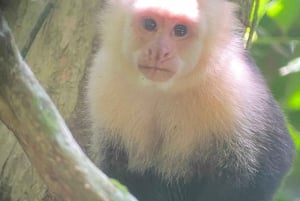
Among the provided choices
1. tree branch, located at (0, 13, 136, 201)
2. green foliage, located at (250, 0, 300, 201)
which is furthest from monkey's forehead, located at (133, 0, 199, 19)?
tree branch, located at (0, 13, 136, 201)

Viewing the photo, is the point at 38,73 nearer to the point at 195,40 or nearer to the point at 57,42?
Result: the point at 57,42

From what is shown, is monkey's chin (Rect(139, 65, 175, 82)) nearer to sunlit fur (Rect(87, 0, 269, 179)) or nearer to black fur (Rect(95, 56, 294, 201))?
sunlit fur (Rect(87, 0, 269, 179))

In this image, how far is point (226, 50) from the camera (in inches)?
96.2

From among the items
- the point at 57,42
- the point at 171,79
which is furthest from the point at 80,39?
the point at 171,79

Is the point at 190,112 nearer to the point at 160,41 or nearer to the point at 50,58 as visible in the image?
the point at 160,41

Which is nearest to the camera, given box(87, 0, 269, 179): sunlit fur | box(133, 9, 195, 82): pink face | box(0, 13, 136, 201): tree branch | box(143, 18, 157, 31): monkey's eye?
box(0, 13, 136, 201): tree branch

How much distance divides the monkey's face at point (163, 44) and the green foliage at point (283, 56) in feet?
2.45

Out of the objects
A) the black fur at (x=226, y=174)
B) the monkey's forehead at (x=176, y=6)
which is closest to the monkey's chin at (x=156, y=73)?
the monkey's forehead at (x=176, y=6)

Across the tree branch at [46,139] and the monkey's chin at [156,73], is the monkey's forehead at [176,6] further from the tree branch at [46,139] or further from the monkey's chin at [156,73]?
the tree branch at [46,139]

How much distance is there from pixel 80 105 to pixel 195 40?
52 cm

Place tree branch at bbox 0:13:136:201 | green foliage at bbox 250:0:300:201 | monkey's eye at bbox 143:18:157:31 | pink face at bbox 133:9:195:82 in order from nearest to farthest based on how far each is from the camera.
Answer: tree branch at bbox 0:13:136:201
pink face at bbox 133:9:195:82
monkey's eye at bbox 143:18:157:31
green foliage at bbox 250:0:300:201

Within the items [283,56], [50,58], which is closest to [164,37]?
[50,58]

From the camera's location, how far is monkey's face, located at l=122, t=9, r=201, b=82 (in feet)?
7.11

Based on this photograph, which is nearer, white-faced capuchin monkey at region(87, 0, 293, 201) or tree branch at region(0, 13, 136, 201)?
tree branch at region(0, 13, 136, 201)
